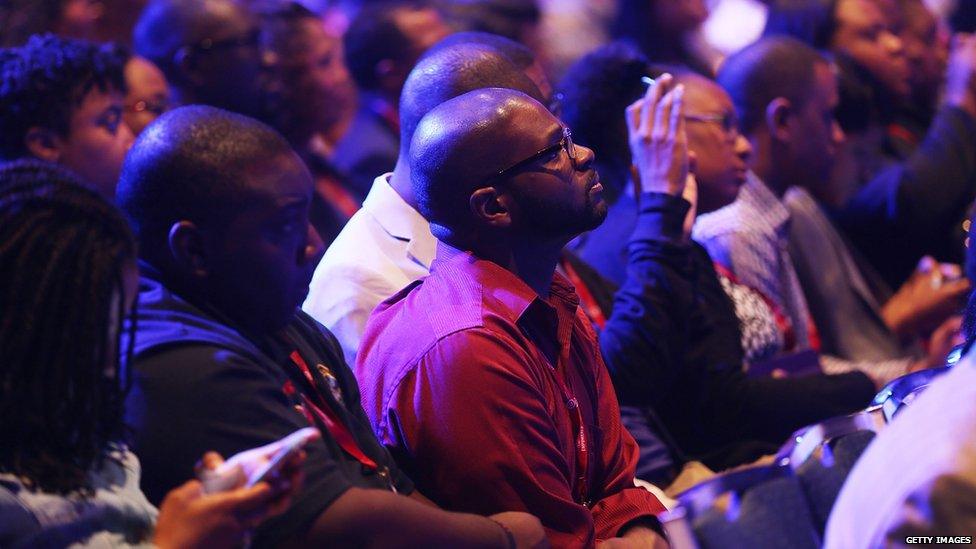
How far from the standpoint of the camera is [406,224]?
10.5ft

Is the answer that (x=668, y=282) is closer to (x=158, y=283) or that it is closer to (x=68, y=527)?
(x=158, y=283)

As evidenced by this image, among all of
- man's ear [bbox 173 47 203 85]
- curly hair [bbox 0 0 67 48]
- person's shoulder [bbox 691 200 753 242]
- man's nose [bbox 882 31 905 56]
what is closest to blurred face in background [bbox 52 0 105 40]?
curly hair [bbox 0 0 67 48]

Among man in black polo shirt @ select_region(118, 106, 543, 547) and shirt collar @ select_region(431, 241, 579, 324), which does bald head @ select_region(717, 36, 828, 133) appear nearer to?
shirt collar @ select_region(431, 241, 579, 324)

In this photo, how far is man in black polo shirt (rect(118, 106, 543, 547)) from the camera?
2.21 metres

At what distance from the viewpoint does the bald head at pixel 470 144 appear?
262cm

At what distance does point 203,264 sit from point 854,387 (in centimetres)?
227

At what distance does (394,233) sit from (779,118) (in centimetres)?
200

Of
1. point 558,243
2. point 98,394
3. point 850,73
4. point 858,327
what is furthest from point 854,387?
point 98,394

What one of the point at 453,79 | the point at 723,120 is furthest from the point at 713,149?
the point at 453,79

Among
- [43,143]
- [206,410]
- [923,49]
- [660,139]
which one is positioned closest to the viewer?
[206,410]

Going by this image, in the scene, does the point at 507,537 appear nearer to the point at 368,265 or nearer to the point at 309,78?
the point at 368,265

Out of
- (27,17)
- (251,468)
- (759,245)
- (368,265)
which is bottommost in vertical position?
(759,245)

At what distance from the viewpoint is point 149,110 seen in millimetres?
4031

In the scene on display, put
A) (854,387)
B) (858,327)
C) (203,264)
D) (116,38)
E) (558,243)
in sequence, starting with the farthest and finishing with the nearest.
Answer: (116,38) < (858,327) < (854,387) < (558,243) < (203,264)
